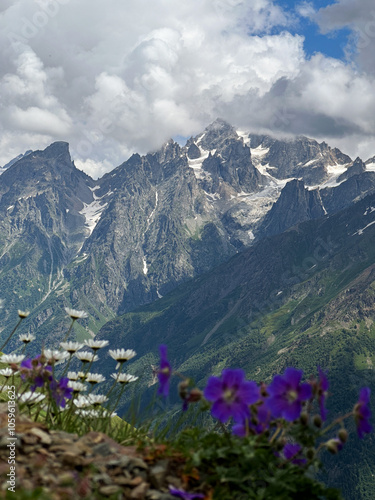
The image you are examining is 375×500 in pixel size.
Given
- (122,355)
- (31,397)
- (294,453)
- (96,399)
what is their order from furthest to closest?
(96,399) → (31,397) → (122,355) → (294,453)

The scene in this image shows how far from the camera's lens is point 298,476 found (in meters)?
4.88

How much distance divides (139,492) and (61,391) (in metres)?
2.56

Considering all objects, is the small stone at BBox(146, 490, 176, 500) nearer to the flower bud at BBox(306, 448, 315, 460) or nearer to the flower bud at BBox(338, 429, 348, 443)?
the flower bud at BBox(306, 448, 315, 460)

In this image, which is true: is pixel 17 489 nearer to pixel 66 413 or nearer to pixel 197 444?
pixel 197 444

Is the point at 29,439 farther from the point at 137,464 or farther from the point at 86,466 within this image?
the point at 137,464

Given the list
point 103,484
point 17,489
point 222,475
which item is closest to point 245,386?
point 222,475

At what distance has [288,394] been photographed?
489 centimetres

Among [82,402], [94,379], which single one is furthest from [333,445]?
[82,402]

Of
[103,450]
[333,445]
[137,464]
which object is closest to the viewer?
[333,445]

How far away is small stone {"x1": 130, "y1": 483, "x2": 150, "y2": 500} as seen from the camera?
14.7 ft

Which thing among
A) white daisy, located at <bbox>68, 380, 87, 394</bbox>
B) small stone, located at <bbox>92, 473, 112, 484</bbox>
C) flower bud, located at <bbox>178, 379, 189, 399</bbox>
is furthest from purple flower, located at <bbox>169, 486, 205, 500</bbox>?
white daisy, located at <bbox>68, 380, 87, 394</bbox>

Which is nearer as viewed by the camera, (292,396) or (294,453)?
(292,396)

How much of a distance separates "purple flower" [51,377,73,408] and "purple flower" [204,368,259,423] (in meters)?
2.75

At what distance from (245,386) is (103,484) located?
170cm
